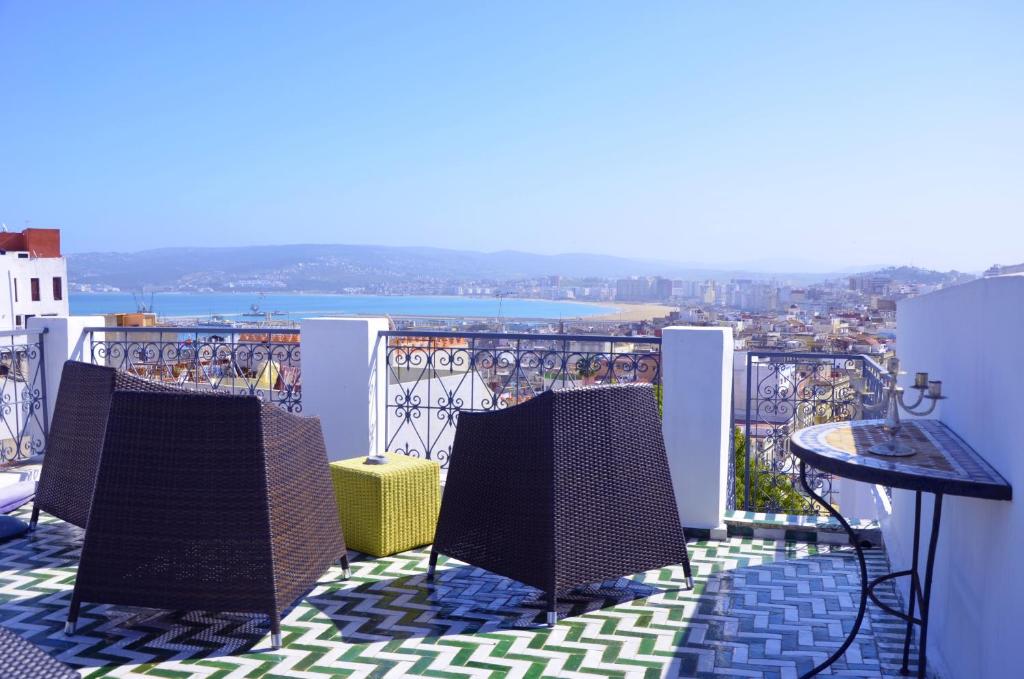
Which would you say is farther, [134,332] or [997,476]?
[134,332]

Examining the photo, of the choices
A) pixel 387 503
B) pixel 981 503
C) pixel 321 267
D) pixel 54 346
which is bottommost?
pixel 387 503

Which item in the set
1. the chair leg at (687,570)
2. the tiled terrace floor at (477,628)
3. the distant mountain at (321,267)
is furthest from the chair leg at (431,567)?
the distant mountain at (321,267)

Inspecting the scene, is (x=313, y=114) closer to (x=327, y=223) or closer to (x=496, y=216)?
(x=496, y=216)

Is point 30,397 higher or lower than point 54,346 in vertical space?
lower

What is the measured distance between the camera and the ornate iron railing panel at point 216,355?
576 cm

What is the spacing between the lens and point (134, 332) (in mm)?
6156

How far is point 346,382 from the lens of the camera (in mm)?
5246

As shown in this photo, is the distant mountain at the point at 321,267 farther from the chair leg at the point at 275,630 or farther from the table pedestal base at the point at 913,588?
the chair leg at the point at 275,630

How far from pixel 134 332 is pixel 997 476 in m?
5.64

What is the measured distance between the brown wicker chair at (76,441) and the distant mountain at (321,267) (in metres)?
36.0

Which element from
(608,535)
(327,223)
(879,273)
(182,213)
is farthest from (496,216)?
(608,535)

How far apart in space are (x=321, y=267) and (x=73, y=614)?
46.0 meters

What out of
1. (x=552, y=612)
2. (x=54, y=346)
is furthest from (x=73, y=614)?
(x=54, y=346)

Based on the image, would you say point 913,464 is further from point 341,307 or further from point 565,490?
point 341,307
